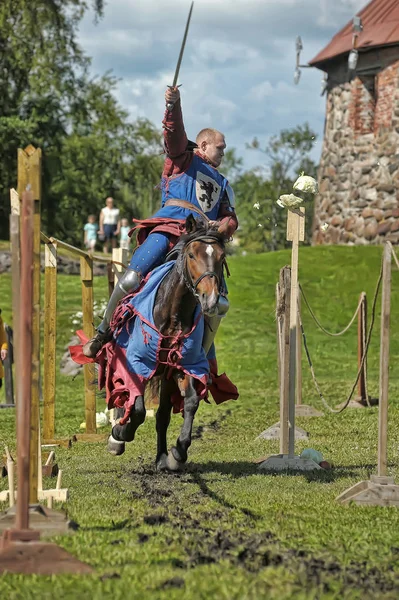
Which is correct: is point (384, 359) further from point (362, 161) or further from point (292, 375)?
point (362, 161)

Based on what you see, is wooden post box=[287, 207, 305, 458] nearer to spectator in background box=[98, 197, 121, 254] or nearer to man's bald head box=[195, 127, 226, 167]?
man's bald head box=[195, 127, 226, 167]

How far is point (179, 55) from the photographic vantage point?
302 inches

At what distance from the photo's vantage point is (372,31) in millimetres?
32656

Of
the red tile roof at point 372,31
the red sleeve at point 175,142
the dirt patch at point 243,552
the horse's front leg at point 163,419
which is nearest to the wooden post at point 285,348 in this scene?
the horse's front leg at point 163,419

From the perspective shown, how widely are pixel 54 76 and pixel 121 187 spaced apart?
764 inches

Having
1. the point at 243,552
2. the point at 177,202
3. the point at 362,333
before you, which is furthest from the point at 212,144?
the point at 362,333

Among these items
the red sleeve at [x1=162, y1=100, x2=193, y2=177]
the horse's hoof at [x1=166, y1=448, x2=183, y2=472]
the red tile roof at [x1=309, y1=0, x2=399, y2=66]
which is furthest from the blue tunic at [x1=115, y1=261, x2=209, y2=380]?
the red tile roof at [x1=309, y1=0, x2=399, y2=66]

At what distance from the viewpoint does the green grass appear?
200 inches

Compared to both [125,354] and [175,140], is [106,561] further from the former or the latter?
[175,140]

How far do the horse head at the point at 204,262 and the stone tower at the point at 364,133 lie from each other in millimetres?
24031

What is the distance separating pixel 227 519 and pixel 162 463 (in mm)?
2630

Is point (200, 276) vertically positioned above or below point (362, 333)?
above

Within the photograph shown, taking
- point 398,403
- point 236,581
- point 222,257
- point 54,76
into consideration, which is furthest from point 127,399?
point 54,76

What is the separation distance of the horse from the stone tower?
23.4m
